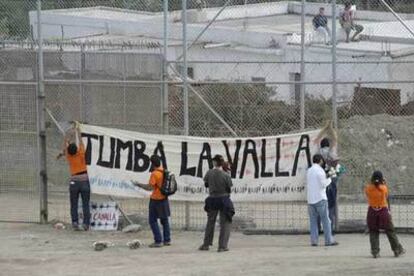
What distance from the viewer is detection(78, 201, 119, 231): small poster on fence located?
17.2 meters

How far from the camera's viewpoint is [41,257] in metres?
14.7

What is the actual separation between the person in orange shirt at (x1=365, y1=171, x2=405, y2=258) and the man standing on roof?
886cm

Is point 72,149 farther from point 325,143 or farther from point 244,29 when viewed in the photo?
point 244,29

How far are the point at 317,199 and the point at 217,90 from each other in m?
8.23

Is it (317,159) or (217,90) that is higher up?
(217,90)

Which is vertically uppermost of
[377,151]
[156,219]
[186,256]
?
[377,151]

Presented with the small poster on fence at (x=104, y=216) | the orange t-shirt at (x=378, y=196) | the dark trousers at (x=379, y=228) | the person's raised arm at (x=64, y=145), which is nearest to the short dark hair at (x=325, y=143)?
the orange t-shirt at (x=378, y=196)

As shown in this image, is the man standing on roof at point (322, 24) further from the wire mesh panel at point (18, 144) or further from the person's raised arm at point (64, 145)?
the person's raised arm at point (64, 145)

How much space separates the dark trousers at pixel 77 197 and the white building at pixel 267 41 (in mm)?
6287

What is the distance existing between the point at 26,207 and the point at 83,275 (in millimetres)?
6145

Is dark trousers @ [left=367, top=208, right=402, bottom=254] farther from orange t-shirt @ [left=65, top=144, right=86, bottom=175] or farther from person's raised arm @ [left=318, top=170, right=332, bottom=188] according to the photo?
orange t-shirt @ [left=65, top=144, right=86, bottom=175]

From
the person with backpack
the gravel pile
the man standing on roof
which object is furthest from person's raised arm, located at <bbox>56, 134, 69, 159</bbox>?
the man standing on roof

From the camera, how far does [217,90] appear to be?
914 inches

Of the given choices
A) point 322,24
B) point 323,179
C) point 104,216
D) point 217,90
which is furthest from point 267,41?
point 323,179
